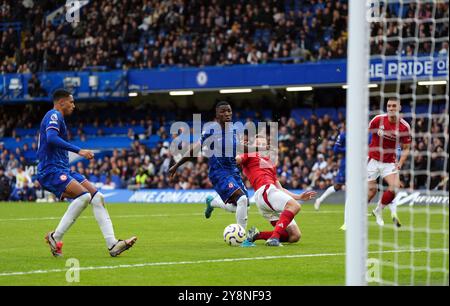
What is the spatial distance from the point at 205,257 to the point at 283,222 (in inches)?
69.8

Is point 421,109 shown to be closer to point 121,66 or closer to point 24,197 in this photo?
point 121,66

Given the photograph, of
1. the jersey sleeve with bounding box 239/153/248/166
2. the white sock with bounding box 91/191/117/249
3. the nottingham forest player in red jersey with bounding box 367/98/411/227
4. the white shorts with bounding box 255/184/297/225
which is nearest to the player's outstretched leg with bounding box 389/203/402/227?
the nottingham forest player in red jersey with bounding box 367/98/411/227

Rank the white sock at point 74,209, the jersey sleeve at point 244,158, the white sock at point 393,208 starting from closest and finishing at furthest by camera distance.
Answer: the white sock at point 74,209
the jersey sleeve at point 244,158
the white sock at point 393,208

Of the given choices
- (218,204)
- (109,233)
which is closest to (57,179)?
(109,233)

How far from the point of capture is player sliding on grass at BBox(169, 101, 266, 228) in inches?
540

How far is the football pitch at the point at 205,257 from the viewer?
9.66m

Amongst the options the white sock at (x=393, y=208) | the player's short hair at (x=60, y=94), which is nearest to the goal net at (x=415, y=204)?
the white sock at (x=393, y=208)

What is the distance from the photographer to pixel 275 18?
37.2 metres

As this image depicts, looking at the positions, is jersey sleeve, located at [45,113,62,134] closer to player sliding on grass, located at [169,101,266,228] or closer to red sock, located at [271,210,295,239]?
player sliding on grass, located at [169,101,266,228]

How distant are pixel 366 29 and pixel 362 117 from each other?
2.54 ft

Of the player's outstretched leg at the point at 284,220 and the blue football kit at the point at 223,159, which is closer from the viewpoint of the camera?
the player's outstretched leg at the point at 284,220

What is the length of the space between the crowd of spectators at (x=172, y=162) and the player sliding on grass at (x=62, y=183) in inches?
728

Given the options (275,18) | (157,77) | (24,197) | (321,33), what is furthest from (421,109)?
(24,197)

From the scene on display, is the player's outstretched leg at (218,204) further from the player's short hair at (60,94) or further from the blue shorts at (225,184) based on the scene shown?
the player's short hair at (60,94)
